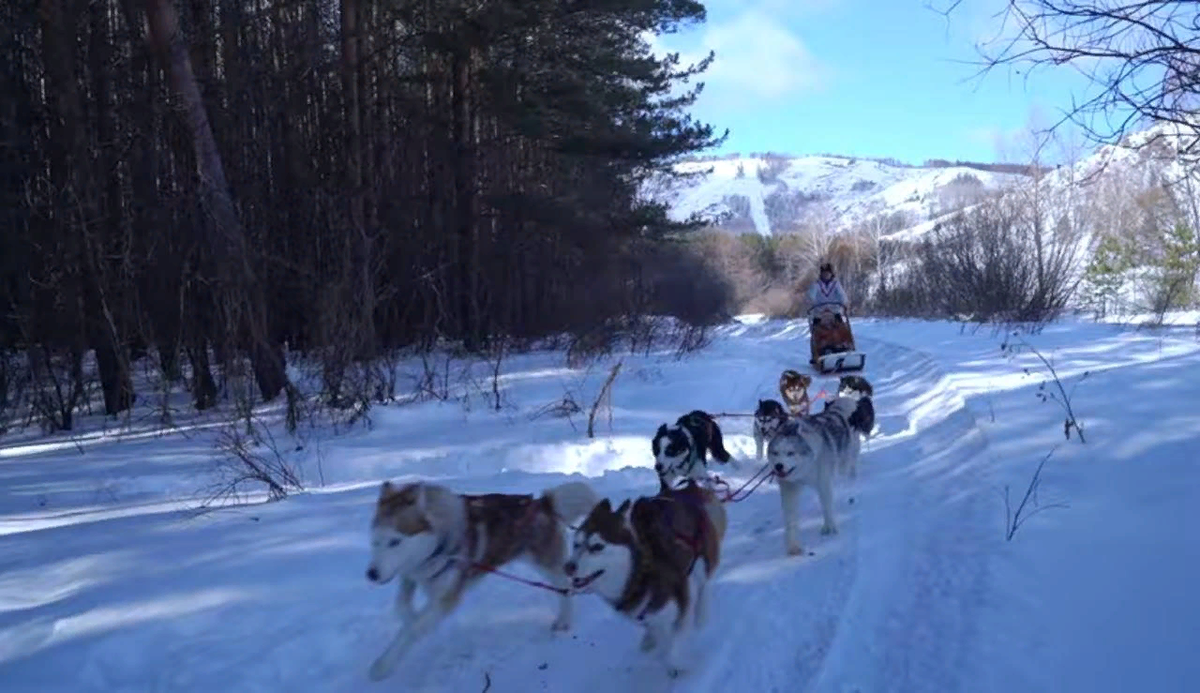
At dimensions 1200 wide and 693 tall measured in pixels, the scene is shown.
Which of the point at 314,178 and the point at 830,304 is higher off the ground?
the point at 314,178

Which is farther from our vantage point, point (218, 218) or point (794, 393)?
point (218, 218)

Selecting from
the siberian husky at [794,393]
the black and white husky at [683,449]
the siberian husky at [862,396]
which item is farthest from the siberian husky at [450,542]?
the siberian husky at [794,393]

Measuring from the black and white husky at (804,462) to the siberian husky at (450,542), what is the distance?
170cm

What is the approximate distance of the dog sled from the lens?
16.5m

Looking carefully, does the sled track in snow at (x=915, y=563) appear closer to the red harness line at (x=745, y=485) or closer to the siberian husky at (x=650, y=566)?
the siberian husky at (x=650, y=566)

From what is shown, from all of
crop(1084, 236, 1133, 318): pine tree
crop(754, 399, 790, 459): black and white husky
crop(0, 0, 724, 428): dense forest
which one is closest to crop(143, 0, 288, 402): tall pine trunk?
crop(0, 0, 724, 428): dense forest

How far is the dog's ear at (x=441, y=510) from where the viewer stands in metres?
4.49

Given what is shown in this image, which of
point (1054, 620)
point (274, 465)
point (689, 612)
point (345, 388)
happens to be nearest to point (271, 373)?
point (345, 388)

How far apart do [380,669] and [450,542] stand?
701mm

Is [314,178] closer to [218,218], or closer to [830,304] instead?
[218,218]

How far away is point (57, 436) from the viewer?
12.8 m

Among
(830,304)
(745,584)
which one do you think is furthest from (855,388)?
(830,304)

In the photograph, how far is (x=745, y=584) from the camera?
568 centimetres

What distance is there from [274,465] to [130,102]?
38.3 ft
